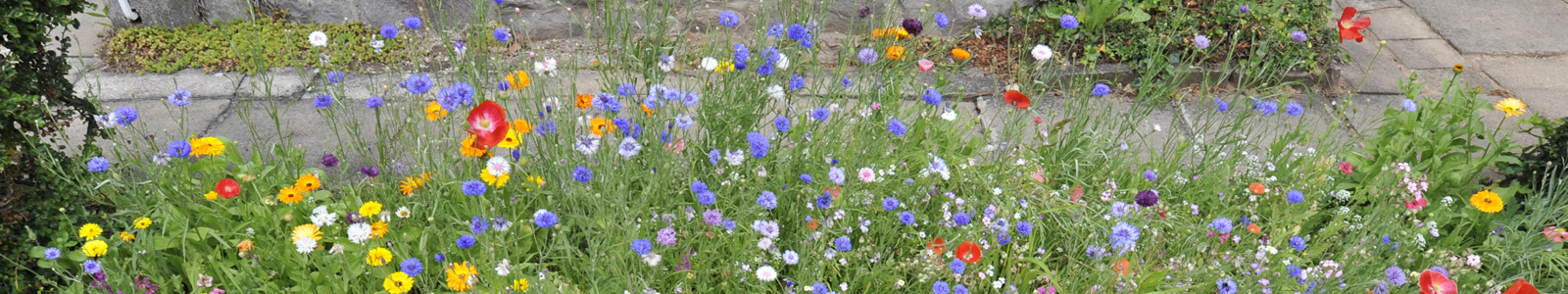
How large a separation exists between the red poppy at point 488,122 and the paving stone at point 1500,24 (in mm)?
4614

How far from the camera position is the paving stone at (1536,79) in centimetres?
388

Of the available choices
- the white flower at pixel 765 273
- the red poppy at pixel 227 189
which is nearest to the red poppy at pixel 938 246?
the white flower at pixel 765 273

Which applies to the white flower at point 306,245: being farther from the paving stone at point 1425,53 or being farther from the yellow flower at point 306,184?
the paving stone at point 1425,53

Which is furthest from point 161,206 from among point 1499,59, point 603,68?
point 1499,59

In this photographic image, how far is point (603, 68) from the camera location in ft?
7.38

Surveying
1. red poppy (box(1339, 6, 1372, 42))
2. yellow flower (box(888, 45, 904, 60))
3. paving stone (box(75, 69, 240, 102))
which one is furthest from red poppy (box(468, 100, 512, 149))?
red poppy (box(1339, 6, 1372, 42))

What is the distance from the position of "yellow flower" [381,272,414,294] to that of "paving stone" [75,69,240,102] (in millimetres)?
2093

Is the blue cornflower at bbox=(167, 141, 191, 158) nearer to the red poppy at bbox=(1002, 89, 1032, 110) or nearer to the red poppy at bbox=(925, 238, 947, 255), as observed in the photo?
the red poppy at bbox=(925, 238, 947, 255)

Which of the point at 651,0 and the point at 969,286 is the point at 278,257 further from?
the point at 969,286

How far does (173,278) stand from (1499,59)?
5.20 meters

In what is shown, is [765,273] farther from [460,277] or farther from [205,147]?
[205,147]

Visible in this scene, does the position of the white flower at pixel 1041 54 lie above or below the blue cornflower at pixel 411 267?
below

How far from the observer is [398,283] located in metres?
1.89

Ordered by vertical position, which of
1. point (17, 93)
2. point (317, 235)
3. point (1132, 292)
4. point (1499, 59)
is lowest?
point (1499, 59)
